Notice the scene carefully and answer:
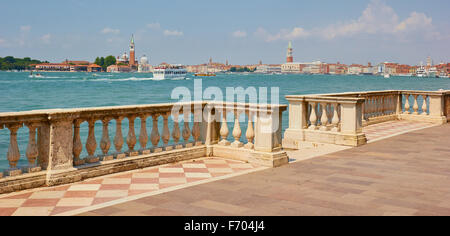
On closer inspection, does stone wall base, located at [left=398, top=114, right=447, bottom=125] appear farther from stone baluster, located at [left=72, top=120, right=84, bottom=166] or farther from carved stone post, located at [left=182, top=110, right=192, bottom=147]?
stone baluster, located at [left=72, top=120, right=84, bottom=166]

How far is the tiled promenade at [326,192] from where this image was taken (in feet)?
17.0

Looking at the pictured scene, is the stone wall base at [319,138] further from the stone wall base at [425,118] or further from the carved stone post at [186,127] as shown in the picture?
the stone wall base at [425,118]

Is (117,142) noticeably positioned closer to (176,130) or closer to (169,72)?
(176,130)

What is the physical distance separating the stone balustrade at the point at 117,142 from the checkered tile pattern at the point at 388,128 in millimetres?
4077

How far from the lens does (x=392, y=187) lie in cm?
629

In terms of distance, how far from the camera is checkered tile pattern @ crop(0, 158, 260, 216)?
17.5 feet

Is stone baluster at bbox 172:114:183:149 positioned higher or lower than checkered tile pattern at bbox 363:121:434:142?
higher

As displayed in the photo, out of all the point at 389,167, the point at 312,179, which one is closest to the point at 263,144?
the point at 312,179

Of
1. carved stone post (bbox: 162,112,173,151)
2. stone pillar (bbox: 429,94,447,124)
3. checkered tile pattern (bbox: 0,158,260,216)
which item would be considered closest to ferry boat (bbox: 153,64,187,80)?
stone pillar (bbox: 429,94,447,124)

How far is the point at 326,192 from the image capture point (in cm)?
600

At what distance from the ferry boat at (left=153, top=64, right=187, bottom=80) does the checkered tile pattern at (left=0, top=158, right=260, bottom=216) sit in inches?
5048

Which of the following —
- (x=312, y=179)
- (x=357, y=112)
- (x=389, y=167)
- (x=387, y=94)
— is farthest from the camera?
(x=387, y=94)
